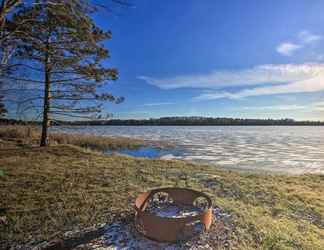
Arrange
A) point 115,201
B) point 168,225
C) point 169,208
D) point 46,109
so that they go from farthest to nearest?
1. point 46,109
2. point 115,201
3. point 169,208
4. point 168,225

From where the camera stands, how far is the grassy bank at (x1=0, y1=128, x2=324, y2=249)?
311cm

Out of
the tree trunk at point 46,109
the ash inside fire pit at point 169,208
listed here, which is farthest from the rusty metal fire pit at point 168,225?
the tree trunk at point 46,109

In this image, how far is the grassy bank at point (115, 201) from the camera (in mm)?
3109

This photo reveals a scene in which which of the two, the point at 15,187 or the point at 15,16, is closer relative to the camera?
the point at 15,187

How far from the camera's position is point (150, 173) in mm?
6535

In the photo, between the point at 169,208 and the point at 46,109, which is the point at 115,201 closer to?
the point at 169,208

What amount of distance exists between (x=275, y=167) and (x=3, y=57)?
10814mm

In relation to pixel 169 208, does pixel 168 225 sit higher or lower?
higher

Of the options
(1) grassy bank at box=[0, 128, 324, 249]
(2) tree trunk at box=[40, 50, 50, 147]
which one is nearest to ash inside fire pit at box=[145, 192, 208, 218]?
(1) grassy bank at box=[0, 128, 324, 249]

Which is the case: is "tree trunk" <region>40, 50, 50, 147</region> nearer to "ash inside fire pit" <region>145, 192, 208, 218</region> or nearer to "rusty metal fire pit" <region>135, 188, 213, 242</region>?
"ash inside fire pit" <region>145, 192, 208, 218</region>

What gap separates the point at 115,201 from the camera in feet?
13.2

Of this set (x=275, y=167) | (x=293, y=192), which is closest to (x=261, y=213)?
(x=293, y=192)

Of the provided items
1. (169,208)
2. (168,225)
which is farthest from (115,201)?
(168,225)

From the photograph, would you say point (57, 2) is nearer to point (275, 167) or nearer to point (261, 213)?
point (261, 213)
